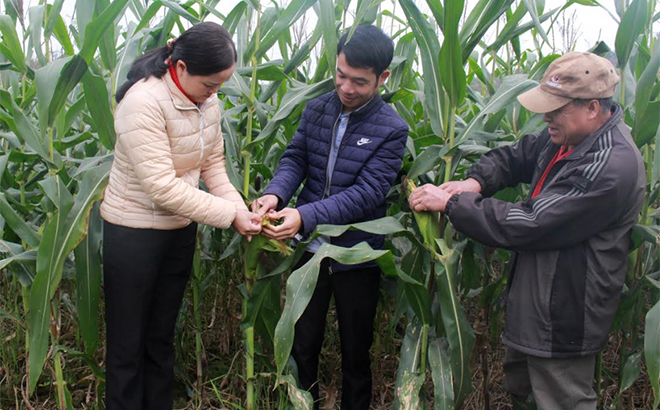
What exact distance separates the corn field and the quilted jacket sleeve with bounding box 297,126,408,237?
0.37 feet

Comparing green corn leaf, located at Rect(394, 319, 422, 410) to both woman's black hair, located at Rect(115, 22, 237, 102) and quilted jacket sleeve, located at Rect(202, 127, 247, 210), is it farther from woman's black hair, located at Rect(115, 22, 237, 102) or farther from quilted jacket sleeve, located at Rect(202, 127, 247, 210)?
woman's black hair, located at Rect(115, 22, 237, 102)

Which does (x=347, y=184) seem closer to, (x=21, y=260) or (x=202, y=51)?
(x=202, y=51)

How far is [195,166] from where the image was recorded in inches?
92.4

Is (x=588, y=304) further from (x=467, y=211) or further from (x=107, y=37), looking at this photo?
(x=107, y=37)

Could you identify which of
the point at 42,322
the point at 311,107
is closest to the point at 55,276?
the point at 42,322

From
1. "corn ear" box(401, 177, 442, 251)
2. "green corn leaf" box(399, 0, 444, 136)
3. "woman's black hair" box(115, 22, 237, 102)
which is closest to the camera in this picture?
"woman's black hair" box(115, 22, 237, 102)

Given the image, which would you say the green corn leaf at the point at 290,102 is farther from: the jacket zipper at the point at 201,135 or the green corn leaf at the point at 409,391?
the green corn leaf at the point at 409,391

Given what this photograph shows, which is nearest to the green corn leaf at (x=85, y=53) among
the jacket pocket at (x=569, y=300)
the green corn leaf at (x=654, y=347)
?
the jacket pocket at (x=569, y=300)

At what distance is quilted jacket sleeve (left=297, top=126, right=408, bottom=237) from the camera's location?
2377mm

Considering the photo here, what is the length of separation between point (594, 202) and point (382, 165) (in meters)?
0.80

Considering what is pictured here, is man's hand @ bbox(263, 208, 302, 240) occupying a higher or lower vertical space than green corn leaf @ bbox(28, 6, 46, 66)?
lower

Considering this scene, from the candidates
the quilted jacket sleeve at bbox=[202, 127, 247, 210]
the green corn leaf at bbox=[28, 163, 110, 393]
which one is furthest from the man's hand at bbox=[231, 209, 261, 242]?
the green corn leaf at bbox=[28, 163, 110, 393]

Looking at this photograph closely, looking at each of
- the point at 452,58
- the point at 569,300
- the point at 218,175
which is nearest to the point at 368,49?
the point at 452,58

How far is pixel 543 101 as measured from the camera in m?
2.14
